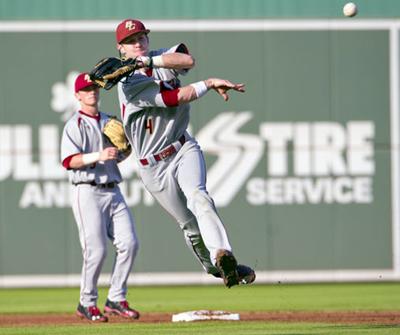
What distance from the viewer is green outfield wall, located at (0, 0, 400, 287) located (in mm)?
13641

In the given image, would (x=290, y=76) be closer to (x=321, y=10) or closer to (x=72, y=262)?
(x=321, y=10)

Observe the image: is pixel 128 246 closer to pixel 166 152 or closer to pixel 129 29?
pixel 166 152

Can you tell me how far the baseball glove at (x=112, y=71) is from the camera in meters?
7.27

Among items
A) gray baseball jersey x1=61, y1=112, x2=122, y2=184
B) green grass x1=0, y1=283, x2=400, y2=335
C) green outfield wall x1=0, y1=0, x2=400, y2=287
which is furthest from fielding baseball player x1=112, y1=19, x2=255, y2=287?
green outfield wall x1=0, y1=0, x2=400, y2=287

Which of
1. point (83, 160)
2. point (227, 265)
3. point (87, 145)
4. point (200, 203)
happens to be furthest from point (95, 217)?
point (227, 265)

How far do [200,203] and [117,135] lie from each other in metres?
2.07

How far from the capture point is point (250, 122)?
13742mm

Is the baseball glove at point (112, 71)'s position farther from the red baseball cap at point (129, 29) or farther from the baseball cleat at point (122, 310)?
the baseball cleat at point (122, 310)

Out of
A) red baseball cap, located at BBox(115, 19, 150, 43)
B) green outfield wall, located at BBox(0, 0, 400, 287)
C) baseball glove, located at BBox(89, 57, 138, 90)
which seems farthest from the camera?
green outfield wall, located at BBox(0, 0, 400, 287)

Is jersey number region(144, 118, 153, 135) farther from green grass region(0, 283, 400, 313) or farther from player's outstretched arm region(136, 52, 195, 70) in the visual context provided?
green grass region(0, 283, 400, 313)

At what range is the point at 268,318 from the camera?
928 centimetres

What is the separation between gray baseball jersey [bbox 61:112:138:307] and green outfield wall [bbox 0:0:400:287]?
4.23 m

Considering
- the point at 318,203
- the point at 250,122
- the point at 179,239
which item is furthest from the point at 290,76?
the point at 179,239

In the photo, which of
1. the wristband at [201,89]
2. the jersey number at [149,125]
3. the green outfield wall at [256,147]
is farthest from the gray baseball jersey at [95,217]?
the green outfield wall at [256,147]
